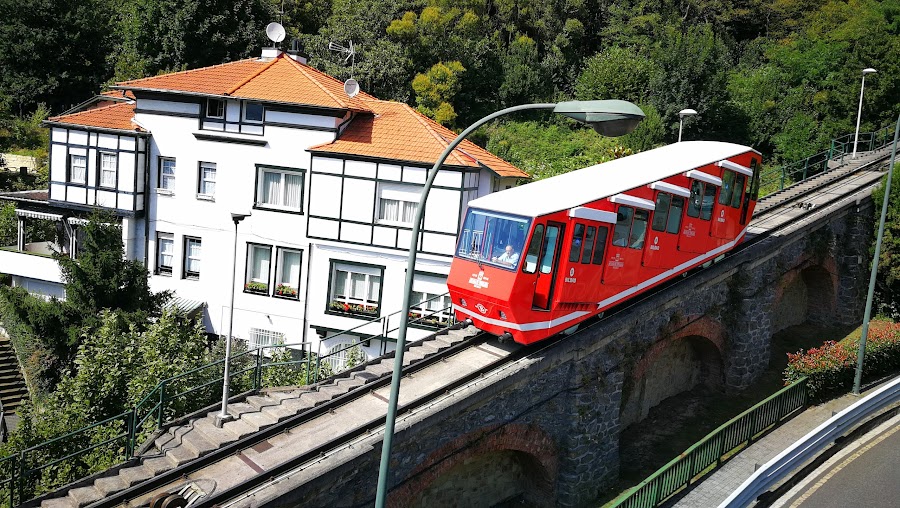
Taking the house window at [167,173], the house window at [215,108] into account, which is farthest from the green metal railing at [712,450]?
the house window at [167,173]

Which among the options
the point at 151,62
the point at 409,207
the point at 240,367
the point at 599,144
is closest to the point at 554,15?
the point at 599,144

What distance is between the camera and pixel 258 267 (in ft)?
88.3

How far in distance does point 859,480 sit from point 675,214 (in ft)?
24.5

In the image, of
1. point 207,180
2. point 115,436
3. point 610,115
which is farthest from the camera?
point 207,180

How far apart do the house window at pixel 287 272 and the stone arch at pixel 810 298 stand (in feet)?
52.9

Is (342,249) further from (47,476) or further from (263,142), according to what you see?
(47,476)

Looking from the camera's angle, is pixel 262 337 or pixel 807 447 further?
pixel 262 337

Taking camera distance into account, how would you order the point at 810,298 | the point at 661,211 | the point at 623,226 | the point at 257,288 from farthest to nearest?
1. the point at 810,298
2. the point at 257,288
3. the point at 661,211
4. the point at 623,226

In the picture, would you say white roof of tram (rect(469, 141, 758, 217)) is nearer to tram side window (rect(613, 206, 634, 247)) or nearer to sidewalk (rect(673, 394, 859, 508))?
tram side window (rect(613, 206, 634, 247))

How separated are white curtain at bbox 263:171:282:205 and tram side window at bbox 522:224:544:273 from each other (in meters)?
12.5

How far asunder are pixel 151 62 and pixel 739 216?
109 ft

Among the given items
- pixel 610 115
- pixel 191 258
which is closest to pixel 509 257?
pixel 610 115

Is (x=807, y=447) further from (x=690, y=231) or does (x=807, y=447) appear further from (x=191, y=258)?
(x=191, y=258)

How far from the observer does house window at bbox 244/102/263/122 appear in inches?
1046
